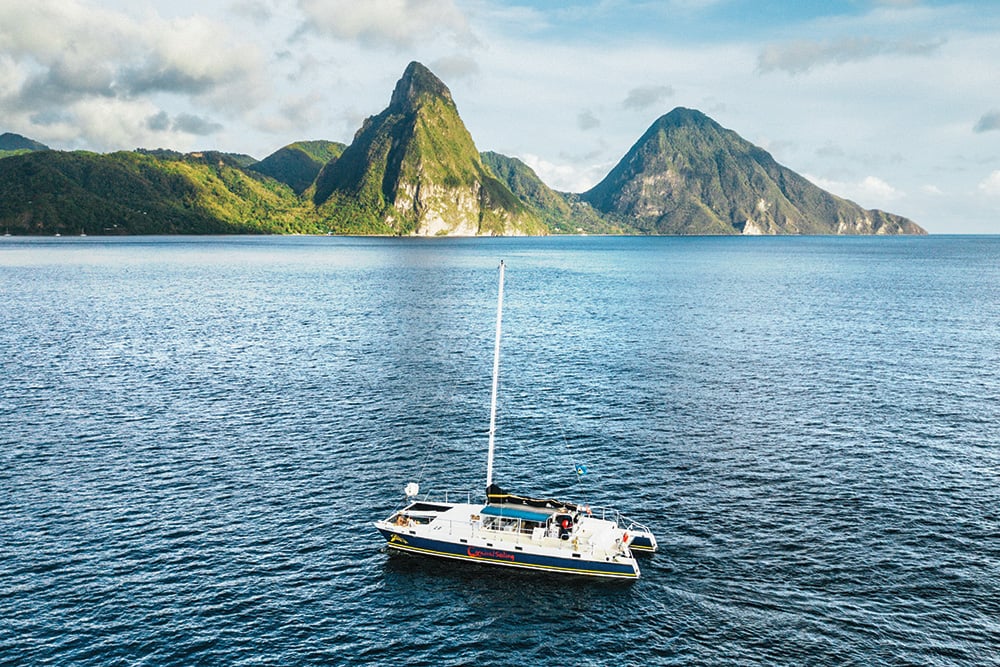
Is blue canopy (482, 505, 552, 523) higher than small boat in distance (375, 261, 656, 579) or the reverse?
higher

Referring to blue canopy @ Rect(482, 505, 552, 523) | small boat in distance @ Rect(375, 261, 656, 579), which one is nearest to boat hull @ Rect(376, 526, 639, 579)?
small boat in distance @ Rect(375, 261, 656, 579)

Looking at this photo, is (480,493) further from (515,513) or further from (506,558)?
(506,558)

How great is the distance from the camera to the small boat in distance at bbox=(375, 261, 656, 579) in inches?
2095

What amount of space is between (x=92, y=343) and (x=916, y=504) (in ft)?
440

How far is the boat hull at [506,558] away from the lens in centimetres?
5228

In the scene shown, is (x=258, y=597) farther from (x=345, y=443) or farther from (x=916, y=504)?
(x=916, y=504)

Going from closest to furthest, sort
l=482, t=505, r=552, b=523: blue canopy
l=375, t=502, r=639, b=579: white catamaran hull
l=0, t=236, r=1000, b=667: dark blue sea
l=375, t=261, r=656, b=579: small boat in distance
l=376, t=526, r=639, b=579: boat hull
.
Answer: l=0, t=236, r=1000, b=667: dark blue sea
l=376, t=526, r=639, b=579: boat hull
l=375, t=502, r=639, b=579: white catamaran hull
l=375, t=261, r=656, b=579: small boat in distance
l=482, t=505, r=552, b=523: blue canopy

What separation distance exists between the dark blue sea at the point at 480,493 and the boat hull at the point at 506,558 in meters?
0.96

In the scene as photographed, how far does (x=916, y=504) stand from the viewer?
62.1 metres

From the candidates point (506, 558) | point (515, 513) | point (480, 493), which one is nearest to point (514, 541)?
point (506, 558)

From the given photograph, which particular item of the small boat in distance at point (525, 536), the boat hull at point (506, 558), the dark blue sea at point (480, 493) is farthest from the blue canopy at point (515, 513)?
the dark blue sea at point (480, 493)

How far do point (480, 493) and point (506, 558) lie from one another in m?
12.1

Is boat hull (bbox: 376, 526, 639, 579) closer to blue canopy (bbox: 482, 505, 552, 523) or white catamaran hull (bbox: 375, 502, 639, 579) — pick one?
white catamaran hull (bbox: 375, 502, 639, 579)

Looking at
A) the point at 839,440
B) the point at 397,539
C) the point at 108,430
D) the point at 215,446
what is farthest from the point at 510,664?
the point at 108,430
